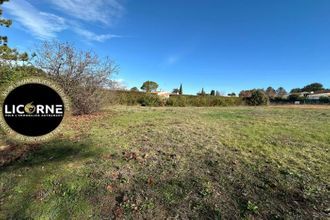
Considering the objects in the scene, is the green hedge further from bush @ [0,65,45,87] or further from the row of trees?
the row of trees

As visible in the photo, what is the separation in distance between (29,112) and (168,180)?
13.8 feet

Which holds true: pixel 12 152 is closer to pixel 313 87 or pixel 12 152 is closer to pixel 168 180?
pixel 168 180

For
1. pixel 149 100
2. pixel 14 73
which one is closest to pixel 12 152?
pixel 14 73

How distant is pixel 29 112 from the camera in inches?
193

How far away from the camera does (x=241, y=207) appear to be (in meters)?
2.23

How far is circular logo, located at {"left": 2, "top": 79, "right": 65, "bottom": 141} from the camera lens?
4.91 metres

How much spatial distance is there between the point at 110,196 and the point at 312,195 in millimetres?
→ 2590

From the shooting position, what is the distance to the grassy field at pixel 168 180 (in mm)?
2203

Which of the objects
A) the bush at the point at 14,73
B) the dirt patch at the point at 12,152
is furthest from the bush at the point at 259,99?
the dirt patch at the point at 12,152

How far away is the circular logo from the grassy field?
0.74 metres

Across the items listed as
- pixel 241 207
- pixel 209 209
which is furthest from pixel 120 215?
pixel 241 207

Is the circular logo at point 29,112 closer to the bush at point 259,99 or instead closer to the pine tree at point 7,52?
the pine tree at point 7,52

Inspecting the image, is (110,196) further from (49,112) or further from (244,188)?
(49,112)

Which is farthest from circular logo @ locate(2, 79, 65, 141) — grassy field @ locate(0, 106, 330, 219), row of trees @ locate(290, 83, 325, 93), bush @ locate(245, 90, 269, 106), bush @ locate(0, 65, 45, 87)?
row of trees @ locate(290, 83, 325, 93)
